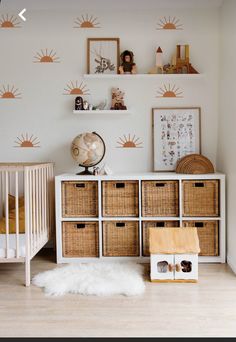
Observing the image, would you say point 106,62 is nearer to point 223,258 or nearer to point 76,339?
point 223,258

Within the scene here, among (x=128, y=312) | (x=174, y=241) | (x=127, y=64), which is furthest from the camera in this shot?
(x=127, y=64)

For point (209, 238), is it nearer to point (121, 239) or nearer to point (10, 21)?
point (121, 239)

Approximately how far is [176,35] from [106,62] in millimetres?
654

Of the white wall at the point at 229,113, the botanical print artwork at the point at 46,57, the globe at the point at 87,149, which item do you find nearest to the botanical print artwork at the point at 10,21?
the botanical print artwork at the point at 46,57

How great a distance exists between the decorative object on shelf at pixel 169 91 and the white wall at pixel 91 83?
4cm

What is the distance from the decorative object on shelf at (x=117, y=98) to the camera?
3637mm

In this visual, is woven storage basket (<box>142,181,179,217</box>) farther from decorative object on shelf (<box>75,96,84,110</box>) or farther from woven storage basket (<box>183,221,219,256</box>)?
decorative object on shelf (<box>75,96,84,110</box>)

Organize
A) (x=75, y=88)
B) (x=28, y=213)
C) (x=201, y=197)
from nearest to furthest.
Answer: (x=28, y=213), (x=201, y=197), (x=75, y=88)

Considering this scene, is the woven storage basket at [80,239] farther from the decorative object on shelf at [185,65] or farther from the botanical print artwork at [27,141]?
the decorative object on shelf at [185,65]

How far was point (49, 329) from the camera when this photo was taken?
6.86 ft

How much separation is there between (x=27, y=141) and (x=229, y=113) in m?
1.75

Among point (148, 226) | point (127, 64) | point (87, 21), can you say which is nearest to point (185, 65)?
point (127, 64)

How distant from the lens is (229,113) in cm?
326

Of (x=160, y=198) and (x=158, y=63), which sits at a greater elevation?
(x=158, y=63)
